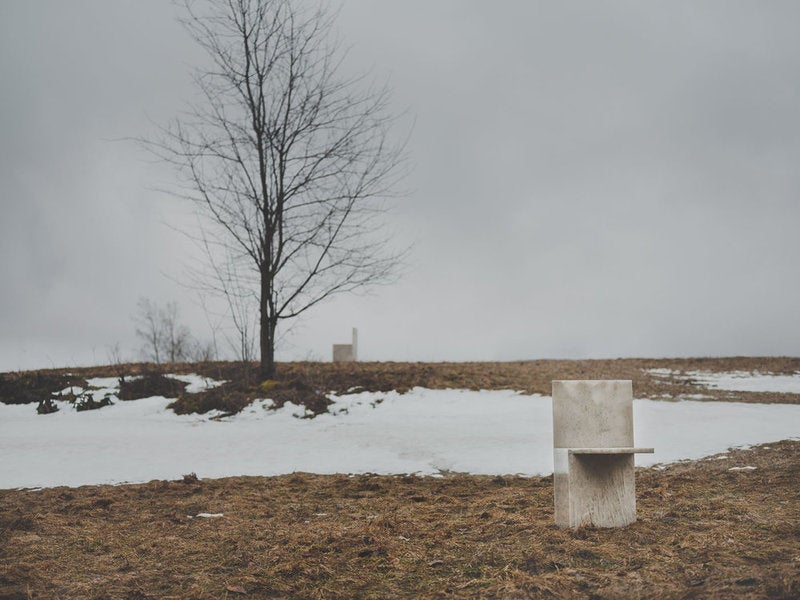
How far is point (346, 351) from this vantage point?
23.9 m

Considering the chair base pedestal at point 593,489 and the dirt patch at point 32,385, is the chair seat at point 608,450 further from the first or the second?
the dirt patch at point 32,385

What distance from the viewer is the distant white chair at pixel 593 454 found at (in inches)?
189

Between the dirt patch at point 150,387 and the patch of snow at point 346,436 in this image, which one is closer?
the patch of snow at point 346,436

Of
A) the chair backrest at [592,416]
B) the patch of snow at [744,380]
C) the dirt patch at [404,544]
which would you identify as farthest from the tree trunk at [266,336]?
the chair backrest at [592,416]

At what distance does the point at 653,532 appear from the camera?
466 cm

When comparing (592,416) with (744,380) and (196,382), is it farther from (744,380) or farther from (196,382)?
(744,380)

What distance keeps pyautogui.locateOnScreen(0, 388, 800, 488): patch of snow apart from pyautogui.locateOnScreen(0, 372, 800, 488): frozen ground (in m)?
0.02

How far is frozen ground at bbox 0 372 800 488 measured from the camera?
8.86m

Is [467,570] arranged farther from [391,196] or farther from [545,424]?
[391,196]

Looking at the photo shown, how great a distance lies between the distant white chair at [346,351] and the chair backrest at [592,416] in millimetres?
18928

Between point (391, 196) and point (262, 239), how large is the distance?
9.87 ft

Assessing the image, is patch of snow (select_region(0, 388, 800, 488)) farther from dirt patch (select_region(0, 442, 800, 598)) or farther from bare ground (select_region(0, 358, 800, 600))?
dirt patch (select_region(0, 442, 800, 598))

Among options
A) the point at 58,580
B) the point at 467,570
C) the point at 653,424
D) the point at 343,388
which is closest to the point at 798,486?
the point at 467,570

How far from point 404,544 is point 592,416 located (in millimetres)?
1570
